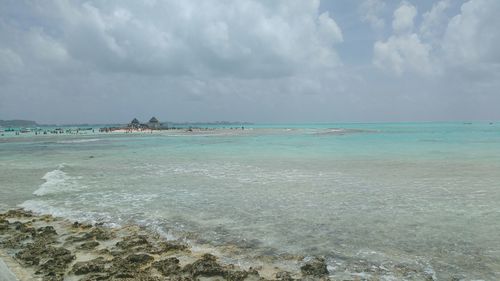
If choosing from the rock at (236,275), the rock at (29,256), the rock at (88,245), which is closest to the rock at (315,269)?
the rock at (236,275)

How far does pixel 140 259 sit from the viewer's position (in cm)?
739

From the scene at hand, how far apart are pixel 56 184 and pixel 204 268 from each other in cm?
1301

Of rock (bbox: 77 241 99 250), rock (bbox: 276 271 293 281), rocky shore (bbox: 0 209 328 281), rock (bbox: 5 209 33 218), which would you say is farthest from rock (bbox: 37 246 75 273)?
rock (bbox: 5 209 33 218)

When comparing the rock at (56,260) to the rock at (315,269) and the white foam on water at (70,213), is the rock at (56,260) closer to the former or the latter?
the white foam on water at (70,213)

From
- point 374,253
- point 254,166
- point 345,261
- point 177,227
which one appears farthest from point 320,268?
point 254,166

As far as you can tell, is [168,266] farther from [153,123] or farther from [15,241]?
[153,123]

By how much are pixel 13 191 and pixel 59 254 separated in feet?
33.2

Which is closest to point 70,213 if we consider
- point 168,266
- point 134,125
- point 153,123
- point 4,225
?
point 4,225

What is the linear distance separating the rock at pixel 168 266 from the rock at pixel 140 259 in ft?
0.96

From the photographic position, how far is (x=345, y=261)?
745 cm

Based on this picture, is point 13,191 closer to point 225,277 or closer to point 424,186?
point 225,277

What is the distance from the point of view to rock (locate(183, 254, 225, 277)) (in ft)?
22.4

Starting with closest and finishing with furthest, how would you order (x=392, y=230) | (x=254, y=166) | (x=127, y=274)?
(x=127, y=274), (x=392, y=230), (x=254, y=166)

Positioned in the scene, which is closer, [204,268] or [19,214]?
[204,268]
